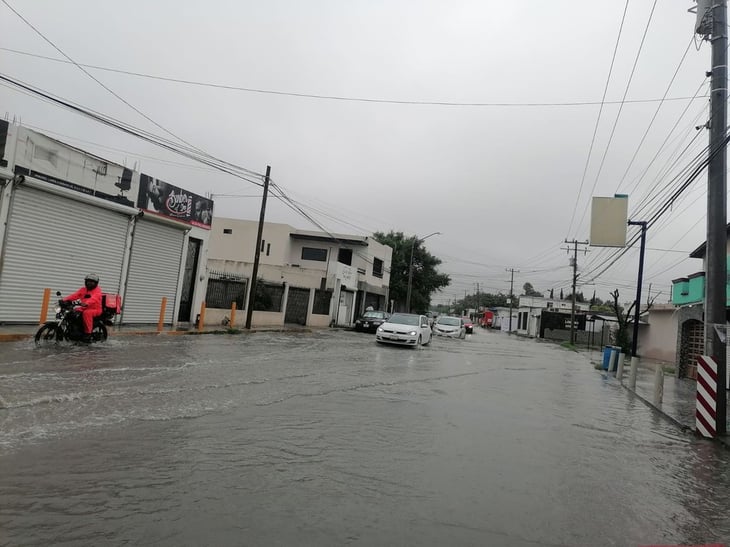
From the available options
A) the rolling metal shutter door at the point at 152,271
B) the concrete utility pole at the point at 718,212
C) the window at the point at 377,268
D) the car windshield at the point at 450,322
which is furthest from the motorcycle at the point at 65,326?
the window at the point at 377,268

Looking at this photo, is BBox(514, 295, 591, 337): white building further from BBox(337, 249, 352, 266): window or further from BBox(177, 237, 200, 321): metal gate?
BBox(177, 237, 200, 321): metal gate

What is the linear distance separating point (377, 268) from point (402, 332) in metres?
29.7

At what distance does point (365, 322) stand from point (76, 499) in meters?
29.9

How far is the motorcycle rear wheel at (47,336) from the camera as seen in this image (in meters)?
11.5

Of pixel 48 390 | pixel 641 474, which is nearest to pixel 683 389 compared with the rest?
pixel 641 474

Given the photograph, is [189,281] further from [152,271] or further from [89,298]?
[89,298]

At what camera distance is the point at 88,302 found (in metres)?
12.0

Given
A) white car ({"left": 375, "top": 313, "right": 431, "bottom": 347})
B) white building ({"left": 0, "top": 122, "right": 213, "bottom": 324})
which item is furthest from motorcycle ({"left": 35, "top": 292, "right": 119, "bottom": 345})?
white car ({"left": 375, "top": 313, "right": 431, "bottom": 347})

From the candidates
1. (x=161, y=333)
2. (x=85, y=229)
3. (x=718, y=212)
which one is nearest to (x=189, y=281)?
(x=161, y=333)

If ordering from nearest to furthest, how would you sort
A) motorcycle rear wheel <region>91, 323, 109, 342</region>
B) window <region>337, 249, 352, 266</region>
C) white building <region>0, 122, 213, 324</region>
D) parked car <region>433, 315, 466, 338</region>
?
motorcycle rear wheel <region>91, 323, 109, 342</region>
white building <region>0, 122, 213, 324</region>
parked car <region>433, 315, 466, 338</region>
window <region>337, 249, 352, 266</region>

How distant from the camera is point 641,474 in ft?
20.3

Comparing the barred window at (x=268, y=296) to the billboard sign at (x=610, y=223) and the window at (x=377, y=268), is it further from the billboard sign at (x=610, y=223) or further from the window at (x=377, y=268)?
the window at (x=377, y=268)

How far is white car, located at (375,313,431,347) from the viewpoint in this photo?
21391 mm

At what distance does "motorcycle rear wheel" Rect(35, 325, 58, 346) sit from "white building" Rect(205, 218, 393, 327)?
11.4 metres
